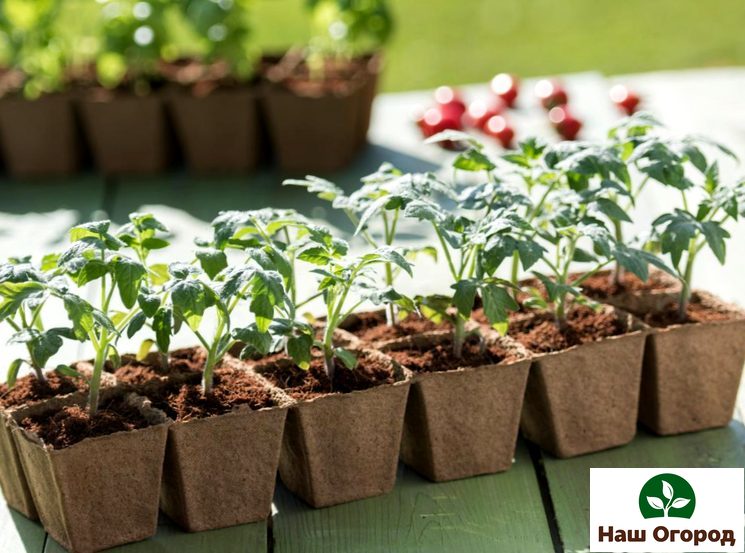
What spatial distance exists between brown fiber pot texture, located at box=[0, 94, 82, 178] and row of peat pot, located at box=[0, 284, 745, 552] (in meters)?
1.73

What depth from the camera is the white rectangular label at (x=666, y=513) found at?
86.4 inches

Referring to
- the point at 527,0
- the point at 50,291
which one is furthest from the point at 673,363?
the point at 527,0

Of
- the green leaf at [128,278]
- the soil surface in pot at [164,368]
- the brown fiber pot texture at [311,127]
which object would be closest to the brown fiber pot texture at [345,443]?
the soil surface in pot at [164,368]

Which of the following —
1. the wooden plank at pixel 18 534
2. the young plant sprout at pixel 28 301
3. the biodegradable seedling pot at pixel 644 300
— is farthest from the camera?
the biodegradable seedling pot at pixel 644 300

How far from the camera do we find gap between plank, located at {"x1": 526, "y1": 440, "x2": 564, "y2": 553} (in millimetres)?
2213

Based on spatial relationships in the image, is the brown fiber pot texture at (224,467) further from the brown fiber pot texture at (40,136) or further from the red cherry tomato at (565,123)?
the red cherry tomato at (565,123)

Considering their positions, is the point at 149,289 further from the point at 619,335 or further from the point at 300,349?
the point at 619,335

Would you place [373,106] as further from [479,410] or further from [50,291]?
[50,291]

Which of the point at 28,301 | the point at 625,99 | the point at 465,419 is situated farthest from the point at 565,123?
the point at 28,301

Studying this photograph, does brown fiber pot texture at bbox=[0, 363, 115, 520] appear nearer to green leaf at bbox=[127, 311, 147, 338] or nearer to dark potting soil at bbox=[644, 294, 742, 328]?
green leaf at bbox=[127, 311, 147, 338]

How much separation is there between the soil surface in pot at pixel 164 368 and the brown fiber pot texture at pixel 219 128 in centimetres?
159

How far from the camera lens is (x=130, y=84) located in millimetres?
4027

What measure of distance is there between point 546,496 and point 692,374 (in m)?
0.38

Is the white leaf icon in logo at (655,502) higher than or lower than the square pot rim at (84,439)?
lower
